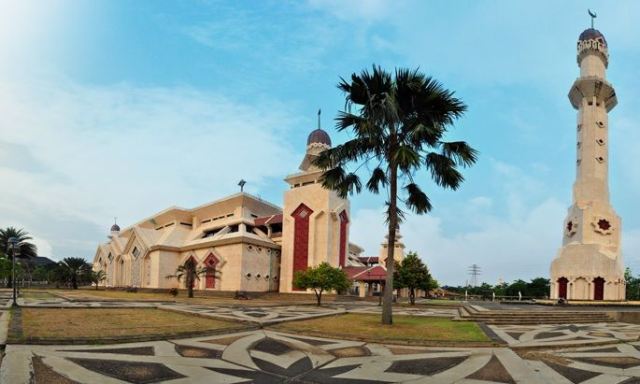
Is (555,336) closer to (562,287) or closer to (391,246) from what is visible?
(391,246)

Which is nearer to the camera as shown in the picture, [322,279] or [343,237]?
[322,279]

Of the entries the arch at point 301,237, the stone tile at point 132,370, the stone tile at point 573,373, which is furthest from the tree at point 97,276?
the stone tile at point 573,373

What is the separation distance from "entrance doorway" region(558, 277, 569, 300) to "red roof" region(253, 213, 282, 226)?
3496cm

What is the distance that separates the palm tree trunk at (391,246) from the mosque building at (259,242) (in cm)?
3389

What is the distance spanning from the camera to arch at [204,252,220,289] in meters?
61.8

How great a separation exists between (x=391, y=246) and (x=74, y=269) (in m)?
68.2

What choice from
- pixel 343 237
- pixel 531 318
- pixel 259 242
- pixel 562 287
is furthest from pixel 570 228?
pixel 259 242

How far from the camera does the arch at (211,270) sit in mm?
61756

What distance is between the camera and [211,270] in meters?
61.2

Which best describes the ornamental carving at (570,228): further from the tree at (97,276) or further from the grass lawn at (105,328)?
the tree at (97,276)

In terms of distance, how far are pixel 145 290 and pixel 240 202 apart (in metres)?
18.8

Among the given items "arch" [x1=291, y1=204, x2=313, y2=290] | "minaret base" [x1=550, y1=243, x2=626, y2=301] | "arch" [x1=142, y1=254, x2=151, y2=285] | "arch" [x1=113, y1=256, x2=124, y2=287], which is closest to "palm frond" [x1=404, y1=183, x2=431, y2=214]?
"minaret base" [x1=550, y1=243, x2=626, y2=301]

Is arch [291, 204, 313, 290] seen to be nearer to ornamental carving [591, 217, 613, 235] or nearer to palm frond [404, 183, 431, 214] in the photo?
ornamental carving [591, 217, 613, 235]

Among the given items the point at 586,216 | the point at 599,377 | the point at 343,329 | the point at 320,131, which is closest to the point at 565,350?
the point at 599,377
